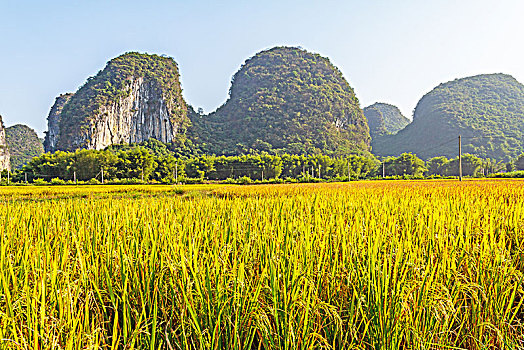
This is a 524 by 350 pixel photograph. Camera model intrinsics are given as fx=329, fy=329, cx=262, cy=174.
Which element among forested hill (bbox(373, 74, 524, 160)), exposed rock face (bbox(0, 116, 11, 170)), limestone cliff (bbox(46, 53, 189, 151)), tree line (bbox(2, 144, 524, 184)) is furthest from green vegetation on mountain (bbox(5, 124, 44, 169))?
forested hill (bbox(373, 74, 524, 160))

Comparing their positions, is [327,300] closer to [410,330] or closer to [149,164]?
[410,330]

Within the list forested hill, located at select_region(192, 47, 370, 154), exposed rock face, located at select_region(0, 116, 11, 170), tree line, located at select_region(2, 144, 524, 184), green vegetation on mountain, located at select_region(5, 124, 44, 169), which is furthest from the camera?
green vegetation on mountain, located at select_region(5, 124, 44, 169)

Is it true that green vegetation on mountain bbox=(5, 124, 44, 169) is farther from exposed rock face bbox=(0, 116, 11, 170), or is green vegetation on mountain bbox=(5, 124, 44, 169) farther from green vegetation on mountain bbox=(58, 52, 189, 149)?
green vegetation on mountain bbox=(58, 52, 189, 149)

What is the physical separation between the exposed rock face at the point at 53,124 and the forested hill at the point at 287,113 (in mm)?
43297

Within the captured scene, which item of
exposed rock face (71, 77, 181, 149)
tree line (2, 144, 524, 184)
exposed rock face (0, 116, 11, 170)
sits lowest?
tree line (2, 144, 524, 184)

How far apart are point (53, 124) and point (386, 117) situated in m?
142

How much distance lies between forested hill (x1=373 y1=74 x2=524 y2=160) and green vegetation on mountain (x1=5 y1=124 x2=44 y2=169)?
373 feet

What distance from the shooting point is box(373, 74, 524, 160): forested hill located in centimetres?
8050

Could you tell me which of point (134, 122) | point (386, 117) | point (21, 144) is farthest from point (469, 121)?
point (21, 144)

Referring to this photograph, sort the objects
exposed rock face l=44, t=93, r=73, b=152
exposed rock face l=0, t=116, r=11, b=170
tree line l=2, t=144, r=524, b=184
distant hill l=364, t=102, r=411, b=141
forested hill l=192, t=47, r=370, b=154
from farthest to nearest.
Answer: distant hill l=364, t=102, r=411, b=141 → exposed rock face l=44, t=93, r=73, b=152 → forested hill l=192, t=47, r=370, b=154 → exposed rock face l=0, t=116, r=11, b=170 → tree line l=2, t=144, r=524, b=184

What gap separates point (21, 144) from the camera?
108 metres

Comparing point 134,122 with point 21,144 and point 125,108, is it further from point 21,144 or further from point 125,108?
point 21,144

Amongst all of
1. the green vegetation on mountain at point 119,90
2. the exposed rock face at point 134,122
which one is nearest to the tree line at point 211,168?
the exposed rock face at point 134,122

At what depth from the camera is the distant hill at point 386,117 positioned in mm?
134500
